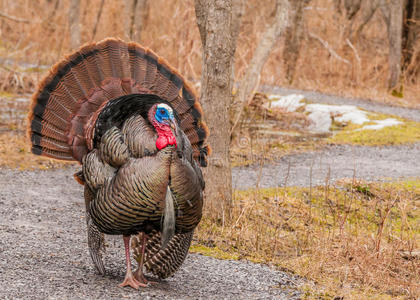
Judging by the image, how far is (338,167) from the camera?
805 cm

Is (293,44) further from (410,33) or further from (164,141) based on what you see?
(164,141)

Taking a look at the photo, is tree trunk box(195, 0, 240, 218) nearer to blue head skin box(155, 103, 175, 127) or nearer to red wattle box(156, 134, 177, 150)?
blue head skin box(155, 103, 175, 127)

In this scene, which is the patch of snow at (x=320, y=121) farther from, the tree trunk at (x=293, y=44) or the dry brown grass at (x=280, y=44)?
the tree trunk at (x=293, y=44)

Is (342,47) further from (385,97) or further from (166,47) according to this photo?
(166,47)

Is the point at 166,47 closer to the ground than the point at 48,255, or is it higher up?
higher up

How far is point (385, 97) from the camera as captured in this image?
555 inches

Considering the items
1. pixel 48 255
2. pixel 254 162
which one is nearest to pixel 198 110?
pixel 48 255

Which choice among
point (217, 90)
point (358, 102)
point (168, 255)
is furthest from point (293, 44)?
point (168, 255)

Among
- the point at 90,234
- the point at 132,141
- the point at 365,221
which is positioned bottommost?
the point at 365,221

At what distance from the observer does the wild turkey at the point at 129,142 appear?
3299 mm

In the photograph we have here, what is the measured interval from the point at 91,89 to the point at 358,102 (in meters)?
10.0

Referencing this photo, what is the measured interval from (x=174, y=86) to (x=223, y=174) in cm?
117

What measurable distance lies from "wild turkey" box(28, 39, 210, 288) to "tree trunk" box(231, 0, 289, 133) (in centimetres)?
367

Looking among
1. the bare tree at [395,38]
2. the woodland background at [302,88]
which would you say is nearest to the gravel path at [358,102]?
the woodland background at [302,88]
